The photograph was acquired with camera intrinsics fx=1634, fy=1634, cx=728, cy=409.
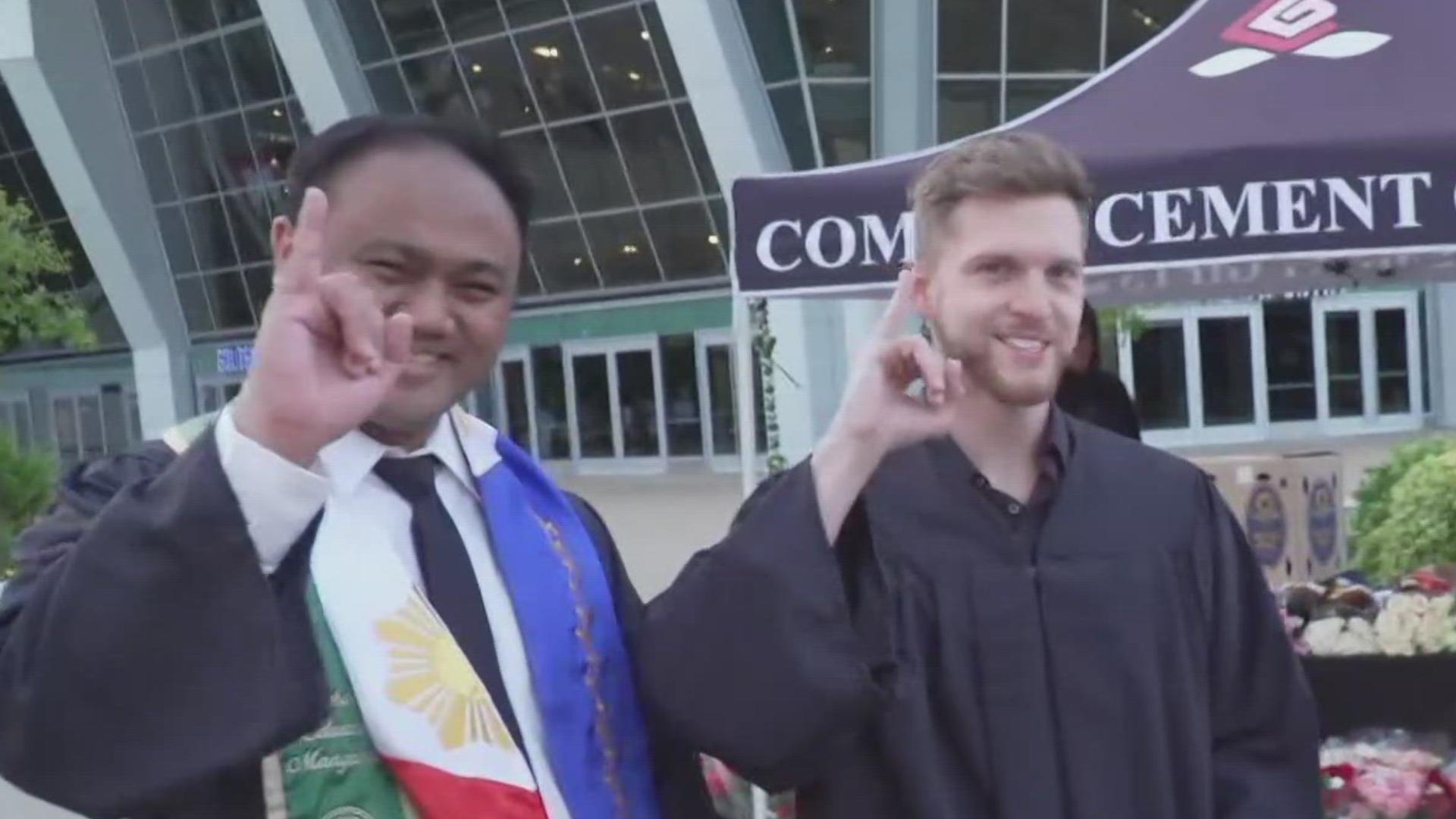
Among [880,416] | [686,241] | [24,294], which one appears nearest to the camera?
[880,416]

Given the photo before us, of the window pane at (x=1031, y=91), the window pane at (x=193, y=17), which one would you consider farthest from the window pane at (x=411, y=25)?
the window pane at (x=1031, y=91)

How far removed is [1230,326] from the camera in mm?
26328

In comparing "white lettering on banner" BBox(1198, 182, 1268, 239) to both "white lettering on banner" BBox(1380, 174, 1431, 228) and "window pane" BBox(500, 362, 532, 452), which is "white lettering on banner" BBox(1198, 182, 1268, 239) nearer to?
"white lettering on banner" BBox(1380, 174, 1431, 228)

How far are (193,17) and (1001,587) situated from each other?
28.6m

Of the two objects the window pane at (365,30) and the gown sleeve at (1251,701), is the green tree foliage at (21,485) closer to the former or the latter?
the gown sleeve at (1251,701)

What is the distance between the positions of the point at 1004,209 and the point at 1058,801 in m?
0.72

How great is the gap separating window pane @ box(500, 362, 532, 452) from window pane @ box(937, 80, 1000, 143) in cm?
863

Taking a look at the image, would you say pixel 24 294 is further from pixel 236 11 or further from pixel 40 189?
pixel 40 189

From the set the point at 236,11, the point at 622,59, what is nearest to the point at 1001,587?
the point at 622,59

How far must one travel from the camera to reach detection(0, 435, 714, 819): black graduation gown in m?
1.25

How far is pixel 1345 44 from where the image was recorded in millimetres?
4586

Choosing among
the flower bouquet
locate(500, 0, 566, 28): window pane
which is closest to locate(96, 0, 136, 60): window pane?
locate(500, 0, 566, 28): window pane

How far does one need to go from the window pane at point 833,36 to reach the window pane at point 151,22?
12.8 m

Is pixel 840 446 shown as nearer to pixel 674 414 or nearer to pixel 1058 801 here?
pixel 1058 801
